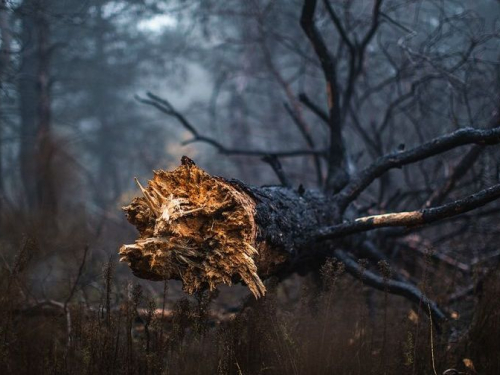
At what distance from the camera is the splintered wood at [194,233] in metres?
2.11

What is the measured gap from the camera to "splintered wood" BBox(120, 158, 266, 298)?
211cm

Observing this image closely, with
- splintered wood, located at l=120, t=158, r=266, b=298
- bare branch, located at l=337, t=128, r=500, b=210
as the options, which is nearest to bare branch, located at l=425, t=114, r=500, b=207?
bare branch, located at l=337, t=128, r=500, b=210

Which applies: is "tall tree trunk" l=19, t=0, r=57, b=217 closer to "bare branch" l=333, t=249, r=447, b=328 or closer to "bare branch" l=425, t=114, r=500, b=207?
"bare branch" l=333, t=249, r=447, b=328

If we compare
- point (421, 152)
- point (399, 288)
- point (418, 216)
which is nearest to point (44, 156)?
point (421, 152)

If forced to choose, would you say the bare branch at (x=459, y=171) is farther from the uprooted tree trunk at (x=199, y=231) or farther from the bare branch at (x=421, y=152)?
the uprooted tree trunk at (x=199, y=231)

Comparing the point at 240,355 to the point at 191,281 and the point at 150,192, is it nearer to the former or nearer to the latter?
the point at 191,281

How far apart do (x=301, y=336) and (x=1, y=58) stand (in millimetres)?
4446

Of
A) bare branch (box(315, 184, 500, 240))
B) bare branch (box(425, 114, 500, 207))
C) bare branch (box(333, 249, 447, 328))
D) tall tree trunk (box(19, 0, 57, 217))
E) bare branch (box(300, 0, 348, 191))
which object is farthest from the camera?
tall tree trunk (box(19, 0, 57, 217))

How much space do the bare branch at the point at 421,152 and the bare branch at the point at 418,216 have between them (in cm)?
71

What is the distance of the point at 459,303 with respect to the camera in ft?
12.5

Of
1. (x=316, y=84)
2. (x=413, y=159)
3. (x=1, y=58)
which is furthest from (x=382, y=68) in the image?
(x=1, y=58)

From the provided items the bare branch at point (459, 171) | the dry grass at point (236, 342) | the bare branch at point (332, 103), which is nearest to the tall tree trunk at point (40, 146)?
the dry grass at point (236, 342)

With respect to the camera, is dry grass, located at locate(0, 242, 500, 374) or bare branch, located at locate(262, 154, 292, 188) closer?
dry grass, located at locate(0, 242, 500, 374)

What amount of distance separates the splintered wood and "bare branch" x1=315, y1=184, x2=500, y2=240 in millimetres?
832
